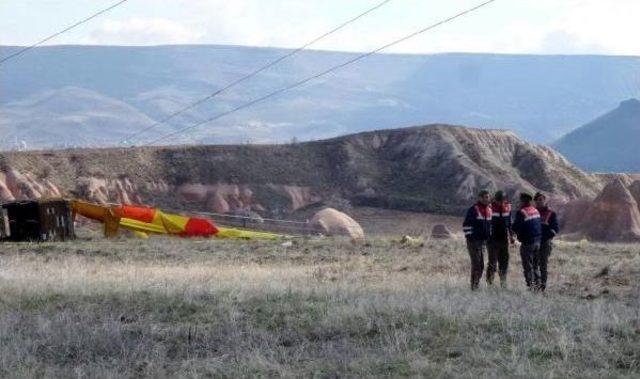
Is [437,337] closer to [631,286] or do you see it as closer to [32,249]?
[631,286]

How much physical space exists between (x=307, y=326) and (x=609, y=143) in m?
141

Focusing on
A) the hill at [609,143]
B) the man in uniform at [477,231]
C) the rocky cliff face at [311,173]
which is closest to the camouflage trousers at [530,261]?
the man in uniform at [477,231]

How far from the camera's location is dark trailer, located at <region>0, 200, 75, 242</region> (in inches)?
1457

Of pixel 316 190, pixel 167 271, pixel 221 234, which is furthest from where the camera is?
pixel 316 190

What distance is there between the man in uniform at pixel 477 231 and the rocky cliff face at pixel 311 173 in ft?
128

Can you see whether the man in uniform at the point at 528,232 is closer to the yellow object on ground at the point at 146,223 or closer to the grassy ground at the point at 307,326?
the grassy ground at the point at 307,326

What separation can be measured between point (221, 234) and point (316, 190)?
26.0 metres

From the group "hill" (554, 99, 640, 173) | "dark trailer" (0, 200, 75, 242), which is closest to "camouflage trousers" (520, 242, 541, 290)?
"dark trailer" (0, 200, 75, 242)

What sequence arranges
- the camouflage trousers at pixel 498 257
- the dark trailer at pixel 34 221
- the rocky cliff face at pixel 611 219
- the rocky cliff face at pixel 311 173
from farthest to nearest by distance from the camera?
the rocky cliff face at pixel 311 173 < the rocky cliff face at pixel 611 219 < the dark trailer at pixel 34 221 < the camouflage trousers at pixel 498 257

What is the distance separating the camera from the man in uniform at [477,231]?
56.5 feet

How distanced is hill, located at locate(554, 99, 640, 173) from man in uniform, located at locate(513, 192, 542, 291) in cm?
12439

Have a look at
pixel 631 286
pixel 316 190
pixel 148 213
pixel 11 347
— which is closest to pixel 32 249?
pixel 148 213

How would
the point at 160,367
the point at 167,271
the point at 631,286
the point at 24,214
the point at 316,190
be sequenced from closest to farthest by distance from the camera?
1. the point at 160,367
2. the point at 631,286
3. the point at 167,271
4. the point at 24,214
5. the point at 316,190

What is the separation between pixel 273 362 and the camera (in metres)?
10.5
